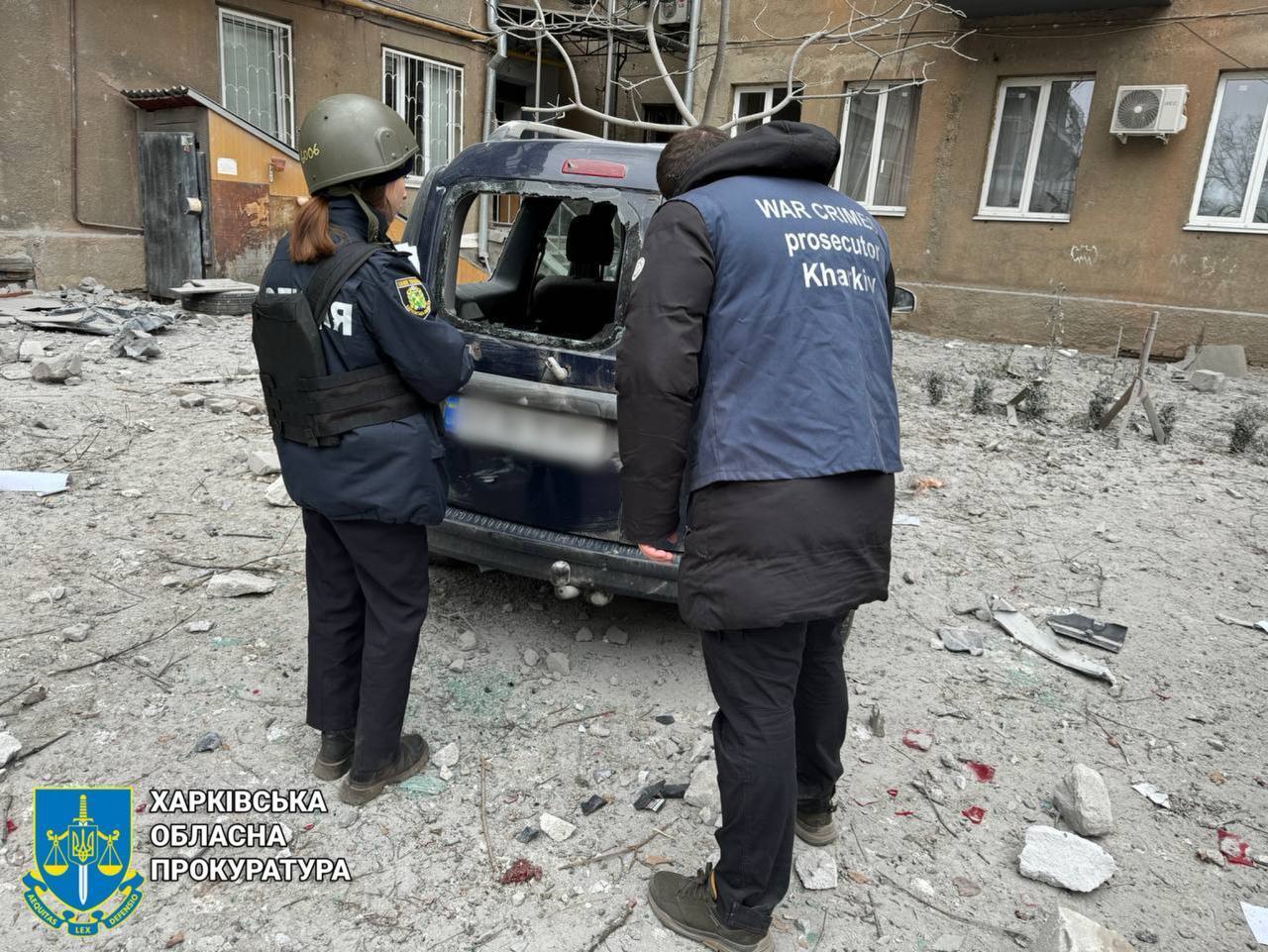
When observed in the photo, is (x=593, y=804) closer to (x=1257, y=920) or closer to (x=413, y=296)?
(x=413, y=296)

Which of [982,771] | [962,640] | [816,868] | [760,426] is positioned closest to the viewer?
[760,426]

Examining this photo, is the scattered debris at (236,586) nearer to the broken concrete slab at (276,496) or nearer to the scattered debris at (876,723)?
the broken concrete slab at (276,496)

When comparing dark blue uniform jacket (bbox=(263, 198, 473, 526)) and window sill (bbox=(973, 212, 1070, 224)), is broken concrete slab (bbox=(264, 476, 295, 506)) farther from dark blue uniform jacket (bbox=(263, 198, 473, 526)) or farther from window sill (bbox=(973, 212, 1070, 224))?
window sill (bbox=(973, 212, 1070, 224))

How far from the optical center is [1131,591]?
4230 mm

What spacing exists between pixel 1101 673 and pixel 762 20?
39.9ft

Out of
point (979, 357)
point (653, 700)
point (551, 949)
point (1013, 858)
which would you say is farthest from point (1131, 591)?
point (979, 357)

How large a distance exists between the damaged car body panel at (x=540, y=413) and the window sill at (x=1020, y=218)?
1005 centimetres

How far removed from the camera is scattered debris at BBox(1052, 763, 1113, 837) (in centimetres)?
253

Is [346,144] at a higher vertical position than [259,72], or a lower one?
lower

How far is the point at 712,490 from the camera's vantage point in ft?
6.16

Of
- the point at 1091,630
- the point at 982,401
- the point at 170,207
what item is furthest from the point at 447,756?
the point at 170,207

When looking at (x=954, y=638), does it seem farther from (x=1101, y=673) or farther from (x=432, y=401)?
(x=432, y=401)

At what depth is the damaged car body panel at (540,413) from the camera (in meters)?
2.99

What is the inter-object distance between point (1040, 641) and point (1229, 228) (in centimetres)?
942
